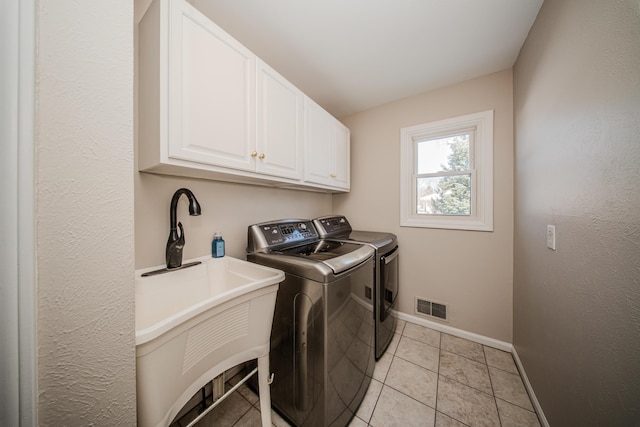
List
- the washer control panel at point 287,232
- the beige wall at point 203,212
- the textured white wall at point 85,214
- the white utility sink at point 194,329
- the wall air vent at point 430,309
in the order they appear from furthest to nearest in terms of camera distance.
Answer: the wall air vent at point 430,309 → the washer control panel at point 287,232 → the beige wall at point 203,212 → the white utility sink at point 194,329 → the textured white wall at point 85,214

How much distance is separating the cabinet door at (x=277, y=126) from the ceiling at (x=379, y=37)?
0.30 meters

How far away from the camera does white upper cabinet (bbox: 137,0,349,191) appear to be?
2.92 feet

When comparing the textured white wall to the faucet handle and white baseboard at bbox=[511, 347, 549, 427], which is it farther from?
white baseboard at bbox=[511, 347, 549, 427]

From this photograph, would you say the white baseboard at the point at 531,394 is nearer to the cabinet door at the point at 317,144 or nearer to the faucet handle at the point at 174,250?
the cabinet door at the point at 317,144

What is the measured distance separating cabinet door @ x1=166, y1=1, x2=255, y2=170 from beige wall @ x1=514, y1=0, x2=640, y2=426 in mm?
1527

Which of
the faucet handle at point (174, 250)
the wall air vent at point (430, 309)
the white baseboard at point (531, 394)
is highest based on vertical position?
the faucet handle at point (174, 250)

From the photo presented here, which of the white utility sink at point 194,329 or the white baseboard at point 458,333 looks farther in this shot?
the white baseboard at point 458,333

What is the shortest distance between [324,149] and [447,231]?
1449 mm

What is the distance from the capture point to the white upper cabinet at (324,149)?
5.57 ft

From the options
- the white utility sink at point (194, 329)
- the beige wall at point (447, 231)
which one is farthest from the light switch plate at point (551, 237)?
the white utility sink at point (194, 329)

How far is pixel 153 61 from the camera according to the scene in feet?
2.97

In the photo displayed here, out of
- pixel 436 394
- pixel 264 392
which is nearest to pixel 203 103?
pixel 264 392

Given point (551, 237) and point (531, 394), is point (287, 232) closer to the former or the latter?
point (551, 237)

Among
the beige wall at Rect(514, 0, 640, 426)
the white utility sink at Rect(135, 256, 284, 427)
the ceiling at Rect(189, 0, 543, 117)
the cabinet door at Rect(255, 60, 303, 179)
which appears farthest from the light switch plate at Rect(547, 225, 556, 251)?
the cabinet door at Rect(255, 60, 303, 179)
